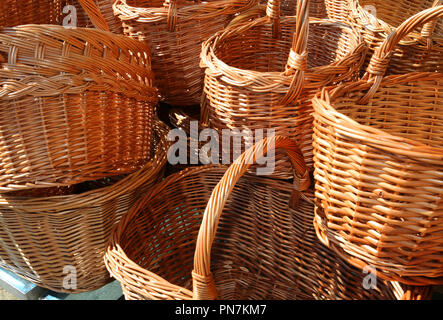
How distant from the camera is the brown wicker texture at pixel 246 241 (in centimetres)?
102

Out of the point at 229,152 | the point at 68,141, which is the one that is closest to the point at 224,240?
the point at 229,152

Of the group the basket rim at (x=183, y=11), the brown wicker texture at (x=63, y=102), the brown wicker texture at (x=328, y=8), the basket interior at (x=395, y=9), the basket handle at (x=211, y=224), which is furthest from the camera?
the basket interior at (x=395, y=9)

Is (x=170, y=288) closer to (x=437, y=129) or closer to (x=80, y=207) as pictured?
(x=80, y=207)

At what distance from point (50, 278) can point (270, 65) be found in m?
0.83

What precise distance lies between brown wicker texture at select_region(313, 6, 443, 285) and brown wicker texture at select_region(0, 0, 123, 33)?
22.7 inches

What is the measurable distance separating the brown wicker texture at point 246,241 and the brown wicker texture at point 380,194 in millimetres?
184

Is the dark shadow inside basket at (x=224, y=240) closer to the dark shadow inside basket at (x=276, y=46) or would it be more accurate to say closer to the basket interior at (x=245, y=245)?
the basket interior at (x=245, y=245)

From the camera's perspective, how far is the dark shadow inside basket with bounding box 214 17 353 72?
1.15m

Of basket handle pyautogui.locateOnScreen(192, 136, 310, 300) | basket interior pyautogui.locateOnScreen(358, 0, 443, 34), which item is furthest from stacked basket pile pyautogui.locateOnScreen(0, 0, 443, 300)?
basket interior pyautogui.locateOnScreen(358, 0, 443, 34)

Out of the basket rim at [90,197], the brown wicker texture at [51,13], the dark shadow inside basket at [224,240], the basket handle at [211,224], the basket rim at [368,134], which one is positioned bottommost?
the dark shadow inside basket at [224,240]

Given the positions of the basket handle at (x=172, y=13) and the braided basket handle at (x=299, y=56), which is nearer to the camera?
the braided basket handle at (x=299, y=56)

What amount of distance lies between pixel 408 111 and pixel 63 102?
0.72 meters

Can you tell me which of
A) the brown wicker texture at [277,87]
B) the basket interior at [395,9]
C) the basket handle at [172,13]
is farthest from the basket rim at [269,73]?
the basket interior at [395,9]

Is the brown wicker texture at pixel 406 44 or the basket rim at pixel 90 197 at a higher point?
the brown wicker texture at pixel 406 44
